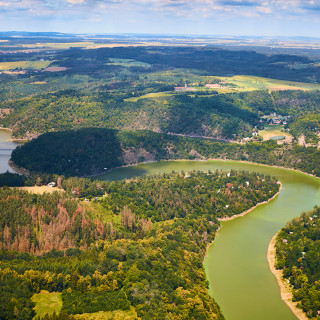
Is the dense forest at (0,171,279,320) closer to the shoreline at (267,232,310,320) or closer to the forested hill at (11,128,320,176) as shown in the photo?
the shoreline at (267,232,310,320)

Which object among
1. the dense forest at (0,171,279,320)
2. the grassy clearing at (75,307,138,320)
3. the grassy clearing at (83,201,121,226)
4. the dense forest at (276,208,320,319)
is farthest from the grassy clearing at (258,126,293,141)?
the grassy clearing at (75,307,138,320)

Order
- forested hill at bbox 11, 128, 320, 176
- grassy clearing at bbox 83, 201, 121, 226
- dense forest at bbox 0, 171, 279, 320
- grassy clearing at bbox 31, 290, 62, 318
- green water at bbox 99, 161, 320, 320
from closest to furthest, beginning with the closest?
grassy clearing at bbox 31, 290, 62, 318 → dense forest at bbox 0, 171, 279, 320 → green water at bbox 99, 161, 320, 320 → grassy clearing at bbox 83, 201, 121, 226 → forested hill at bbox 11, 128, 320, 176

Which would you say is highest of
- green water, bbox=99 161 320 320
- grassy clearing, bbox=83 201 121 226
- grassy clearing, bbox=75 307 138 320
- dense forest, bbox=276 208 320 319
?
grassy clearing, bbox=75 307 138 320

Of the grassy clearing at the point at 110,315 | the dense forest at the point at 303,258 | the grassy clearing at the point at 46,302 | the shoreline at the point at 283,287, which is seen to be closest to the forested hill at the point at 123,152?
the dense forest at the point at 303,258

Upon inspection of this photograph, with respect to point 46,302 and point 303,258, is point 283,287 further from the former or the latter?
point 46,302

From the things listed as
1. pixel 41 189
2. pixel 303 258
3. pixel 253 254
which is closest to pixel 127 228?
pixel 253 254

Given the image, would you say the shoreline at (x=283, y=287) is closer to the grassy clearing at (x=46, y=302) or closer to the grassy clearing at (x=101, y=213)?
the grassy clearing at (x=101, y=213)

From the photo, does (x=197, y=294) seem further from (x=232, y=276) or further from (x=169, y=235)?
(x=169, y=235)
